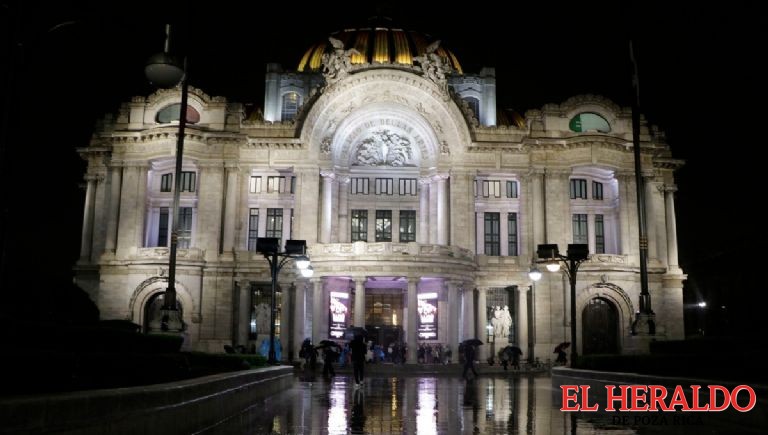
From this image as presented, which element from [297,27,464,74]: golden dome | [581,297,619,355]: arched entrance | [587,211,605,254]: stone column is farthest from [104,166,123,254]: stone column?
[587,211,605,254]: stone column

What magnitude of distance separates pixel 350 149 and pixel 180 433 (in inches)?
1691

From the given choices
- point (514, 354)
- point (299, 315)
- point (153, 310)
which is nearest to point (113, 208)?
point (153, 310)

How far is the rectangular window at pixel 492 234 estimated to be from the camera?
175ft

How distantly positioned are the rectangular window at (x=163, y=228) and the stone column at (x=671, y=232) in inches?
1408

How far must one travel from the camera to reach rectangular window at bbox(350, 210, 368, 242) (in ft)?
181

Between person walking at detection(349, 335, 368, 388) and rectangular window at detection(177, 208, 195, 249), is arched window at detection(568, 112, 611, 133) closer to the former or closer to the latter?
rectangular window at detection(177, 208, 195, 249)

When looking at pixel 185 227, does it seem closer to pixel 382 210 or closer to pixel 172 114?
pixel 172 114

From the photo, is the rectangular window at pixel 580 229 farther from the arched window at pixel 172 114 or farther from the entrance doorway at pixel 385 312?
the arched window at pixel 172 114

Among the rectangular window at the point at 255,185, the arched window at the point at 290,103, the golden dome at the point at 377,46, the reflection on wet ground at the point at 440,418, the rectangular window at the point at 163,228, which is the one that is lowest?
the reflection on wet ground at the point at 440,418

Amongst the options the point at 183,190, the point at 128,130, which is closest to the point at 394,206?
the point at 183,190

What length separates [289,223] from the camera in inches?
2079

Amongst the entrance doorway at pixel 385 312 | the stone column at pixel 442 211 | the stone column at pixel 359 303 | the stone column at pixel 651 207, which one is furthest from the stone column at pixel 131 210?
the stone column at pixel 651 207

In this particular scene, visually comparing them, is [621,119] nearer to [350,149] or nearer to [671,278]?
Result: [671,278]

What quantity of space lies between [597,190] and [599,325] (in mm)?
9977
